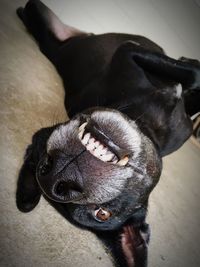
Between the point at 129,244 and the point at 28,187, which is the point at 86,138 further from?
the point at 129,244

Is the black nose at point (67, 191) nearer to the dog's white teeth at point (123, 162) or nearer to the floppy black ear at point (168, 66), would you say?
the dog's white teeth at point (123, 162)

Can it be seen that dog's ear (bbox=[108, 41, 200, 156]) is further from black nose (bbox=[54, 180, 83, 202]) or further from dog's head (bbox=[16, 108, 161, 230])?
black nose (bbox=[54, 180, 83, 202])

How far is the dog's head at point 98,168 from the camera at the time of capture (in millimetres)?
1864

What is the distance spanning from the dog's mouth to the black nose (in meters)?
0.25

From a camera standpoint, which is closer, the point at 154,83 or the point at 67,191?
the point at 67,191

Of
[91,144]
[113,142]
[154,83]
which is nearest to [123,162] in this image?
[113,142]

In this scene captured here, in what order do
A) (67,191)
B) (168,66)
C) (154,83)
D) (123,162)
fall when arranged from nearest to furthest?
1. (67,191)
2. (123,162)
3. (168,66)
4. (154,83)

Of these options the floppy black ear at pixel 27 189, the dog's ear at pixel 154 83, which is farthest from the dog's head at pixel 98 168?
the dog's ear at pixel 154 83

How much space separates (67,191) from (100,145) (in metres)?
0.41

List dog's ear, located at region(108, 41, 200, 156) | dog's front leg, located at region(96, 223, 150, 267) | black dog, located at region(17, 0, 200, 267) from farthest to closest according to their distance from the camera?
1. dog's ear, located at region(108, 41, 200, 156)
2. dog's front leg, located at region(96, 223, 150, 267)
3. black dog, located at region(17, 0, 200, 267)

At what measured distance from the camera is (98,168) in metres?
1.94

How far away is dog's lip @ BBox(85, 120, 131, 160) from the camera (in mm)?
2133

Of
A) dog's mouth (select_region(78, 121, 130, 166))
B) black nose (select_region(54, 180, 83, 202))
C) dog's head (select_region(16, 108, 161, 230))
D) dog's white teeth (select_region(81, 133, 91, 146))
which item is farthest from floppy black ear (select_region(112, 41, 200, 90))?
black nose (select_region(54, 180, 83, 202))

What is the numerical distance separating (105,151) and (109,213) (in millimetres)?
473
